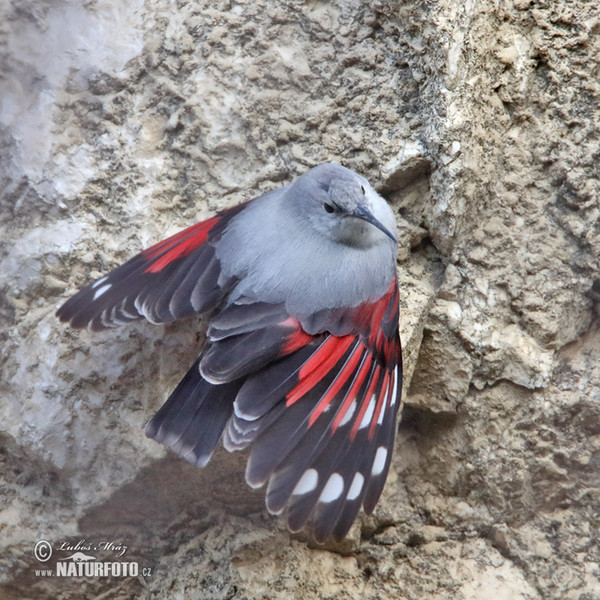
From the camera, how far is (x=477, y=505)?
250 cm

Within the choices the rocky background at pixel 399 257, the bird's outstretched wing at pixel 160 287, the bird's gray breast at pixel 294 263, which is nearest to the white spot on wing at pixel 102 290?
the bird's outstretched wing at pixel 160 287

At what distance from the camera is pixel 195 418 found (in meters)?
2.06

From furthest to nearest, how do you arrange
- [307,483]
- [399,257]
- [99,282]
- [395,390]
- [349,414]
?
[399,257] < [99,282] < [395,390] < [349,414] < [307,483]

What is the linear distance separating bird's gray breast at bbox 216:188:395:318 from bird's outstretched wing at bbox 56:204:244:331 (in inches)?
2.0

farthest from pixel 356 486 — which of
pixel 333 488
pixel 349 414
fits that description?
pixel 349 414

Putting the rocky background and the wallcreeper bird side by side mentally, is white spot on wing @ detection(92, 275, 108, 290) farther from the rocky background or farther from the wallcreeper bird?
the rocky background

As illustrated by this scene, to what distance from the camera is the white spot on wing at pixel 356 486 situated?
202 centimetres

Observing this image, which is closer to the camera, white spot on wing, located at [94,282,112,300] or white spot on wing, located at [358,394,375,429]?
white spot on wing, located at [358,394,375,429]

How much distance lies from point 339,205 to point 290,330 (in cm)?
39

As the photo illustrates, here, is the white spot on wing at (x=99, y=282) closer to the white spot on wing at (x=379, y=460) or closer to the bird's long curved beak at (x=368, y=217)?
the bird's long curved beak at (x=368, y=217)

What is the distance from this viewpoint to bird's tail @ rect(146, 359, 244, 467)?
6.70 ft

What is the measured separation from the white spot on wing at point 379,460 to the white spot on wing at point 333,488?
105 mm

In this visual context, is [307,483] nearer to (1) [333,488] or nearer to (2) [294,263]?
(1) [333,488]

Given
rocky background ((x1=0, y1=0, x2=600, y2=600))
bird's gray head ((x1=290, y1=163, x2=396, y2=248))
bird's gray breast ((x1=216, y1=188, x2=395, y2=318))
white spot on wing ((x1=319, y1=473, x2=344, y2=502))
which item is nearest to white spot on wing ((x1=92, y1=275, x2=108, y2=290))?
rocky background ((x1=0, y1=0, x2=600, y2=600))
